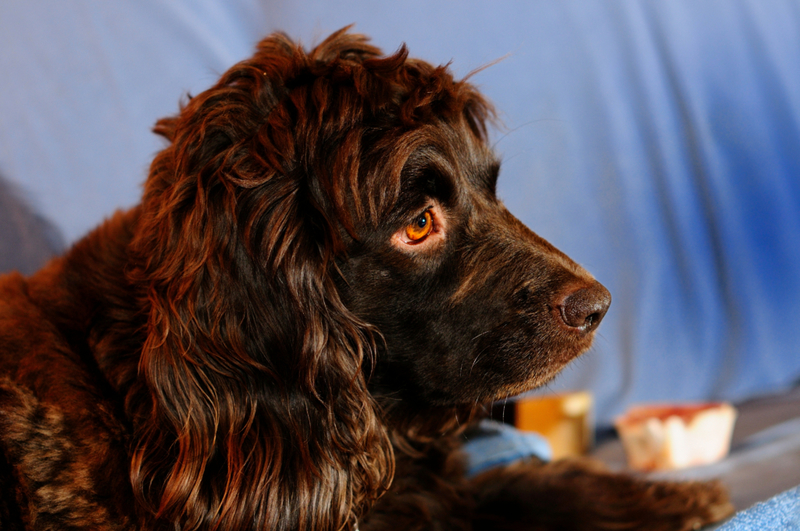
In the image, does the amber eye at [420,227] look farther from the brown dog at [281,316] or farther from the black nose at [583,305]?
the black nose at [583,305]

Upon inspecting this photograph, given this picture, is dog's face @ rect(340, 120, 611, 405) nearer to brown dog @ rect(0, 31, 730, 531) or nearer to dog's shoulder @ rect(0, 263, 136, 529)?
brown dog @ rect(0, 31, 730, 531)

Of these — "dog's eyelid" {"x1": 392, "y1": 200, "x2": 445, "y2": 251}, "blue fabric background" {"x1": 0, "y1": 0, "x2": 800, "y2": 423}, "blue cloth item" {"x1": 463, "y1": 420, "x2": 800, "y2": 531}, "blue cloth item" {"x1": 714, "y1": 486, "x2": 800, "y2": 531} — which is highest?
"blue fabric background" {"x1": 0, "y1": 0, "x2": 800, "y2": 423}

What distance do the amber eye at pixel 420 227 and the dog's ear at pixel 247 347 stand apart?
16 cm

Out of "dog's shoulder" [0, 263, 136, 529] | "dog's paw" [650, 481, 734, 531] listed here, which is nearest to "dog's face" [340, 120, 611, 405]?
"dog's shoulder" [0, 263, 136, 529]

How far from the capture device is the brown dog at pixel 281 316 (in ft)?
4.28

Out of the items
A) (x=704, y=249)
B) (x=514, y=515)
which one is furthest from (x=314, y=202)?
(x=704, y=249)

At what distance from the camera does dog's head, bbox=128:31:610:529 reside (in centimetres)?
→ 132

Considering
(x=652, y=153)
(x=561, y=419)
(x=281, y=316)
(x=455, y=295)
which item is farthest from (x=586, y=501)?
(x=652, y=153)

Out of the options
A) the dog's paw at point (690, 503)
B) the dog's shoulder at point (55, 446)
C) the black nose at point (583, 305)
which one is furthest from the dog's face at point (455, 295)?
the dog's paw at point (690, 503)

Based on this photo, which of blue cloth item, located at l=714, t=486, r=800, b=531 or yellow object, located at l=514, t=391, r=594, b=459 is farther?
yellow object, located at l=514, t=391, r=594, b=459

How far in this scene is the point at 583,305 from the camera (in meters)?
1.42

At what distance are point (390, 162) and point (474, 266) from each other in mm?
288

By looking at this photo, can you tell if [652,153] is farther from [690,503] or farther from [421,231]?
[421,231]

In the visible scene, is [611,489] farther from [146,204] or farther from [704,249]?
[704,249]
